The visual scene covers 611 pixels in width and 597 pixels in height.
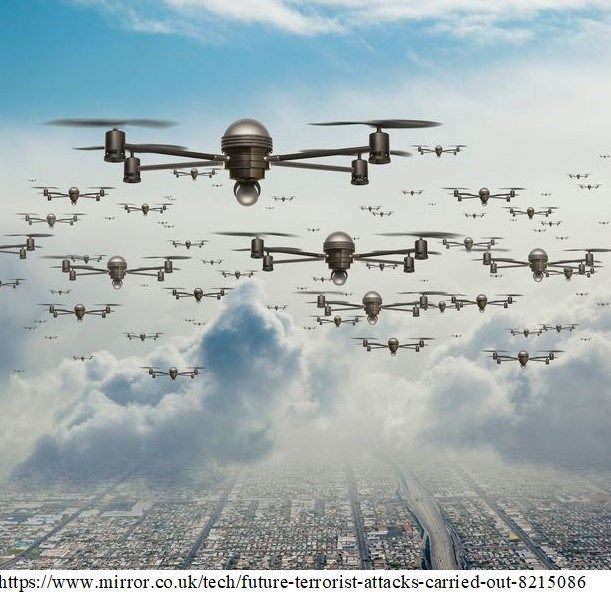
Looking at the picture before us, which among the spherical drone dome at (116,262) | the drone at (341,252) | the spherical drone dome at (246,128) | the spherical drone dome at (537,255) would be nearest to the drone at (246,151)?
the spherical drone dome at (246,128)

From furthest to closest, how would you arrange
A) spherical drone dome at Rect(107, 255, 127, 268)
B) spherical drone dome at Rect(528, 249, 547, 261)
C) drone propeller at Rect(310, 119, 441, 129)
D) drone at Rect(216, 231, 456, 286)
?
spherical drone dome at Rect(528, 249, 547, 261), spherical drone dome at Rect(107, 255, 127, 268), drone at Rect(216, 231, 456, 286), drone propeller at Rect(310, 119, 441, 129)

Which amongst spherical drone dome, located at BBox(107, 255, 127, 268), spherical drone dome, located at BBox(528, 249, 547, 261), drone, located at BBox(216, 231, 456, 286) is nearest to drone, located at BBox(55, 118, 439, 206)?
drone, located at BBox(216, 231, 456, 286)

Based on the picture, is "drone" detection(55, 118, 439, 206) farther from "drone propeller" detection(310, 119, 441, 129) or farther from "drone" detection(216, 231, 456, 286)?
"drone" detection(216, 231, 456, 286)

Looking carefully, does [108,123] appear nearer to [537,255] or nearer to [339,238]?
[339,238]

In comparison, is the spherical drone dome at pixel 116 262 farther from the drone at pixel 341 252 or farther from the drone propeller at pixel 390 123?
the drone propeller at pixel 390 123

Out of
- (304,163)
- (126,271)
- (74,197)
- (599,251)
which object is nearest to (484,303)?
(599,251)

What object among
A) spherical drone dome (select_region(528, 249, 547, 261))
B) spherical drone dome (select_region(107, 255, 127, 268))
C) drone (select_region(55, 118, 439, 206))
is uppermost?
drone (select_region(55, 118, 439, 206))
